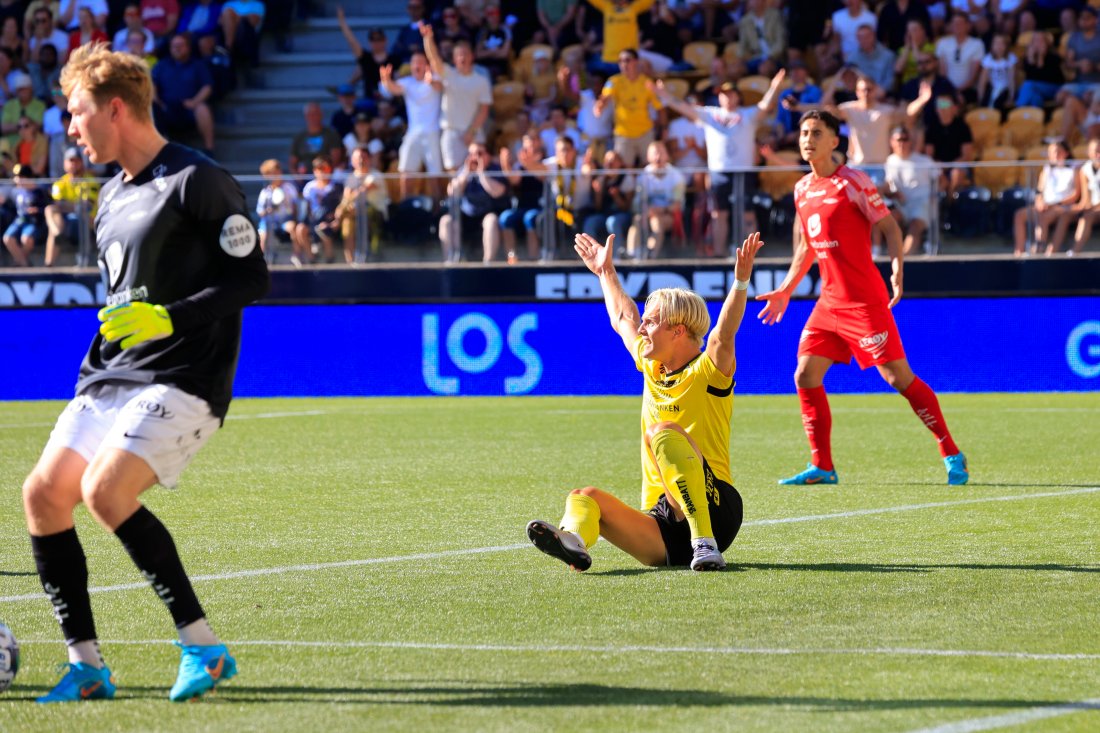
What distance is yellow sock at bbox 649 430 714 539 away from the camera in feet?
23.2

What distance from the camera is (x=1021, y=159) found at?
738 inches

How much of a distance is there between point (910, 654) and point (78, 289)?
51.6ft

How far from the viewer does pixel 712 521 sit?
729cm

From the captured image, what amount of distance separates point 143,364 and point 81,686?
3.19 feet

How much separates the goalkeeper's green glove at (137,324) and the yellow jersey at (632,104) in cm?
1527

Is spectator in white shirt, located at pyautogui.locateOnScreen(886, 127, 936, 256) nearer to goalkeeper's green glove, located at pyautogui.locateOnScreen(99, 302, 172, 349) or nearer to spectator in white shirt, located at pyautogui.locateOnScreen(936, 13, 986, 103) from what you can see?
spectator in white shirt, located at pyautogui.locateOnScreen(936, 13, 986, 103)

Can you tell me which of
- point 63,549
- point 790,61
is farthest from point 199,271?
point 790,61

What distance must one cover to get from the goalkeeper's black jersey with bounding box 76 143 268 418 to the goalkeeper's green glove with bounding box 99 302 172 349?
0.33 ft

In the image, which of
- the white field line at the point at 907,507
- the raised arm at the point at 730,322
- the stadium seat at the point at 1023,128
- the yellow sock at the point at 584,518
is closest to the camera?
the yellow sock at the point at 584,518

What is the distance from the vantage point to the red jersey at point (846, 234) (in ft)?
35.5

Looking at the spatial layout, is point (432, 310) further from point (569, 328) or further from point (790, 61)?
point (790, 61)

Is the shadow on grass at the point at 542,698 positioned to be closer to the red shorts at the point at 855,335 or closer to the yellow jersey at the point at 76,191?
the red shorts at the point at 855,335

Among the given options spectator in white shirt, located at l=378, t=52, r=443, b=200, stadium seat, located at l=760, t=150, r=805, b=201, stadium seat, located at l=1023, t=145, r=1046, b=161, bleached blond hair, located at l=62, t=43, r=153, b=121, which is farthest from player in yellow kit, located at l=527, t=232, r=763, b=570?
spectator in white shirt, located at l=378, t=52, r=443, b=200

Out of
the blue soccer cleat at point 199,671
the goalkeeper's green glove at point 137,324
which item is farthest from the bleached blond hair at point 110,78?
the blue soccer cleat at point 199,671
